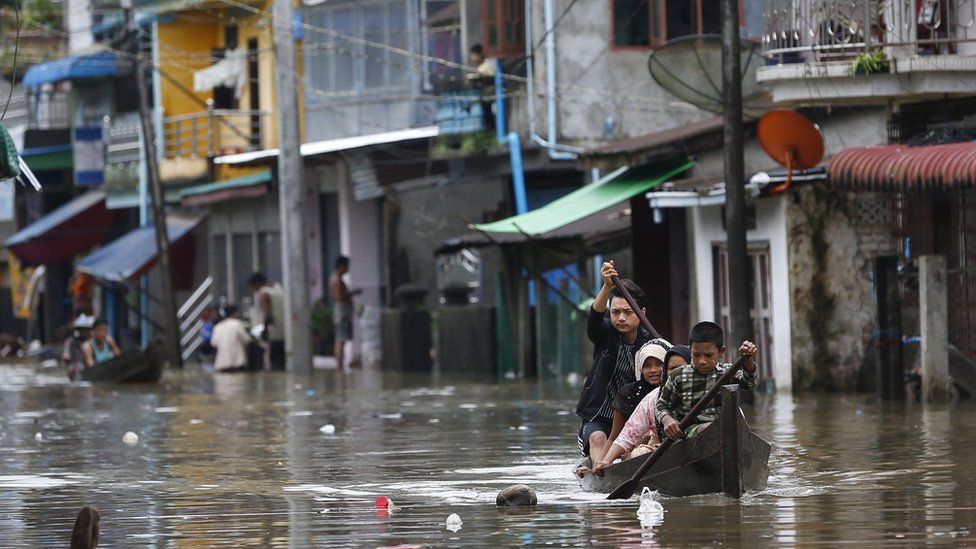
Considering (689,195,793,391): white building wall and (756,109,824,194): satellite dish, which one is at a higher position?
(756,109,824,194): satellite dish

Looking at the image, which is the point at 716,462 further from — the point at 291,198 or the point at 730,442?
the point at 291,198

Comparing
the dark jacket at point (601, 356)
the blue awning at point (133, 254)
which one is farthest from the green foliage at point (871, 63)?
the blue awning at point (133, 254)

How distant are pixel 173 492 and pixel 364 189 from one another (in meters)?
23.0

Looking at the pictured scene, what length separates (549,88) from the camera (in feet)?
101

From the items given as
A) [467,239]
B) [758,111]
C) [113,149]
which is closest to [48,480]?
[758,111]

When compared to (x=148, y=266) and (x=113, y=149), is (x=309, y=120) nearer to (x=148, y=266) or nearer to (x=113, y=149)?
(x=148, y=266)

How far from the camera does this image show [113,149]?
157 ft

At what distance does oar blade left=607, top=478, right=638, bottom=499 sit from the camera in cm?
1233

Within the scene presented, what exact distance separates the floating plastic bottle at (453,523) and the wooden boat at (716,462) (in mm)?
1537

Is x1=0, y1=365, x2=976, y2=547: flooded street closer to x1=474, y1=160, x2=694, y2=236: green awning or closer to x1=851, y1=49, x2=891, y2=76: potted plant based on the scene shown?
x1=474, y1=160, x2=694, y2=236: green awning

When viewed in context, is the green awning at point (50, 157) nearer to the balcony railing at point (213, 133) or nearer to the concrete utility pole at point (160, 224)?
the balcony railing at point (213, 133)

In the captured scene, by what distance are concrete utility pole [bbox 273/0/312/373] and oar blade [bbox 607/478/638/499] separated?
2162cm

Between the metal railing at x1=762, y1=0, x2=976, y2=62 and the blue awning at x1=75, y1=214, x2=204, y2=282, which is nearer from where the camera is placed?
the metal railing at x1=762, y1=0, x2=976, y2=62

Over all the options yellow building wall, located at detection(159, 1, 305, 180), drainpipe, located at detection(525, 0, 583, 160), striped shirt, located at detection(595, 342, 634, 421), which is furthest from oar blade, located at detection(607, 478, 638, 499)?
yellow building wall, located at detection(159, 1, 305, 180)
